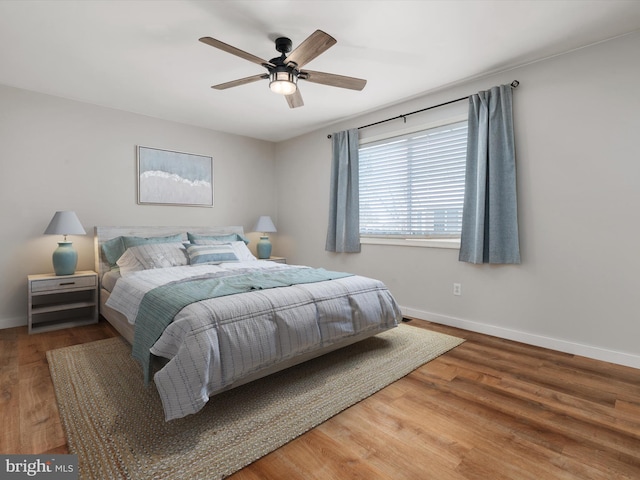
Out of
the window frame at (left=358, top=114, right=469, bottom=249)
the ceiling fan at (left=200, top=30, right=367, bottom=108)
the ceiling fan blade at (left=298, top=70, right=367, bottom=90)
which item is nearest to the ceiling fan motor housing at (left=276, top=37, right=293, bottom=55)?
the ceiling fan at (left=200, top=30, right=367, bottom=108)

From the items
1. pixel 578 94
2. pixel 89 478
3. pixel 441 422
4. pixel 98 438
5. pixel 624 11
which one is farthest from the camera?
pixel 578 94

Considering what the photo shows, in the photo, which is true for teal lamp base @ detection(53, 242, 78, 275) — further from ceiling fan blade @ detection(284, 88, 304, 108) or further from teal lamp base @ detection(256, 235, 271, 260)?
ceiling fan blade @ detection(284, 88, 304, 108)

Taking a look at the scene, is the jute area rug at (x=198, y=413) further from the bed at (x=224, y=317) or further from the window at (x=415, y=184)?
the window at (x=415, y=184)

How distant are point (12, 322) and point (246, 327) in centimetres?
314

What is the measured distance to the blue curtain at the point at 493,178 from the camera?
296cm

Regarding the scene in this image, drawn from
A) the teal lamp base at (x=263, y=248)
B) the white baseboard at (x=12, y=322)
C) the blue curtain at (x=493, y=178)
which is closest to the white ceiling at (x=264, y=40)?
the blue curtain at (x=493, y=178)

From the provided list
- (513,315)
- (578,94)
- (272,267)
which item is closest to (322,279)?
(272,267)

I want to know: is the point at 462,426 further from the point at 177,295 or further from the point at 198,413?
the point at 177,295

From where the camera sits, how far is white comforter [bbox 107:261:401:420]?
5.56 feet

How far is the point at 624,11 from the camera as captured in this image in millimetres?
2199

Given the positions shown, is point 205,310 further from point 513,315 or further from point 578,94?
point 578,94

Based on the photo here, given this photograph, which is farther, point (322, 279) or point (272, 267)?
point (272, 267)

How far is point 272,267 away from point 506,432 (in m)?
2.37

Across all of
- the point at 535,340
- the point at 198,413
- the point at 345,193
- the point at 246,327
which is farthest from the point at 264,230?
the point at 535,340
